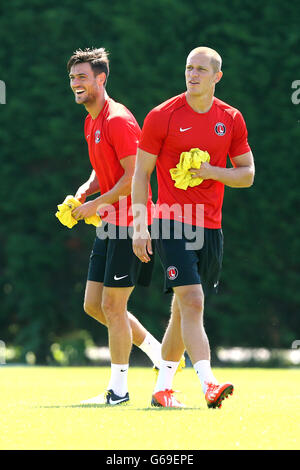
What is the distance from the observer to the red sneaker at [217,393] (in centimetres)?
532

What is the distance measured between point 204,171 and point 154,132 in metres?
0.40

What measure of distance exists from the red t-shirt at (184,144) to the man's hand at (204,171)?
5.1 inches

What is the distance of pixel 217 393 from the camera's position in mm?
5359

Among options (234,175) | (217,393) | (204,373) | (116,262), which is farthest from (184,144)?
(217,393)

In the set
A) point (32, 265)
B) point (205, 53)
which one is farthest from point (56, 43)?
point (205, 53)

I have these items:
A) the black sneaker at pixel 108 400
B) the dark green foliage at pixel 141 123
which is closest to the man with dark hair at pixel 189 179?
the black sneaker at pixel 108 400

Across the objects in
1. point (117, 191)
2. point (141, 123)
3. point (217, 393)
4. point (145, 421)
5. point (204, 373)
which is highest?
point (141, 123)

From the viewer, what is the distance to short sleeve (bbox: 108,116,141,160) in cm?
618

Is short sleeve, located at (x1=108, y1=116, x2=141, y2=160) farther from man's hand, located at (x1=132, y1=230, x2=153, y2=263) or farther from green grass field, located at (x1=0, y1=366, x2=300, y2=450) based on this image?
green grass field, located at (x1=0, y1=366, x2=300, y2=450)

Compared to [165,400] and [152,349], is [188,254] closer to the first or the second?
[165,400]

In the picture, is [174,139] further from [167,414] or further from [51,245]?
[51,245]

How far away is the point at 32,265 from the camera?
37.9 feet

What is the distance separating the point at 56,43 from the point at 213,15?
193 centimetres
